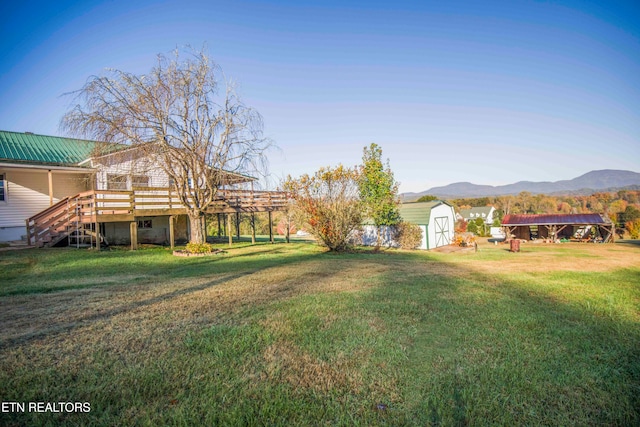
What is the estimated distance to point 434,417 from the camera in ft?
8.52

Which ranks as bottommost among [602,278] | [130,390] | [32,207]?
[602,278]

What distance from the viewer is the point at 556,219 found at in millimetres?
31141

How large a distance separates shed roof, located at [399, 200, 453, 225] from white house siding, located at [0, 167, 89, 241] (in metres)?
22.0

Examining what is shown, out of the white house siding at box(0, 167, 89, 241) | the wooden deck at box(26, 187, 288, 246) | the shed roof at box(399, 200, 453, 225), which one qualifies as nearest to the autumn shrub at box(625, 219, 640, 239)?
the shed roof at box(399, 200, 453, 225)

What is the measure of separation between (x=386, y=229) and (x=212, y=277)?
2024cm

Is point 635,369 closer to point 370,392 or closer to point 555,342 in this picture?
point 555,342

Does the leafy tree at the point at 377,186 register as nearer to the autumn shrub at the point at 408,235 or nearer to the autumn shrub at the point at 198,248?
the autumn shrub at the point at 408,235

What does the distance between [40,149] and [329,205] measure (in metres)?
15.0

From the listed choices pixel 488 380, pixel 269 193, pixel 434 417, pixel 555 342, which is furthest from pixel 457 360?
pixel 269 193

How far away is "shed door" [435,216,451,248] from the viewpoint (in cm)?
2867

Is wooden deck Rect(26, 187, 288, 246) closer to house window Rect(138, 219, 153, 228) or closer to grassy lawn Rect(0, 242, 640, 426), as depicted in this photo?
house window Rect(138, 219, 153, 228)

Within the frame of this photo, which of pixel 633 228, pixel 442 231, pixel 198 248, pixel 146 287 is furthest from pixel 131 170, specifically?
pixel 633 228

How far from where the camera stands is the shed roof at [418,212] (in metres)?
27.5

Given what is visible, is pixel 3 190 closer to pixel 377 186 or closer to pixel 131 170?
pixel 131 170
